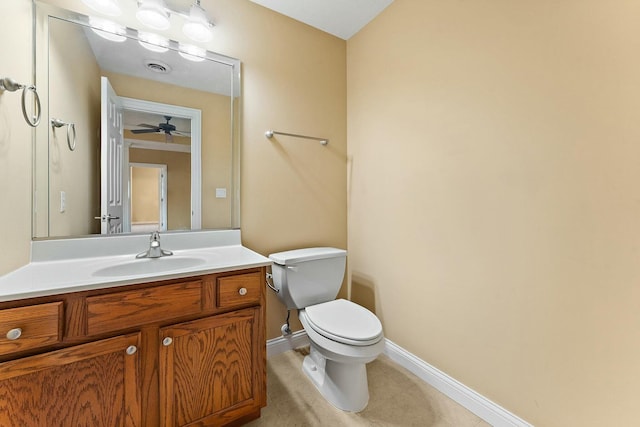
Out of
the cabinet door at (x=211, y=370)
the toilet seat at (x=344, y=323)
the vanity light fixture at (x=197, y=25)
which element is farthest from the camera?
the vanity light fixture at (x=197, y=25)

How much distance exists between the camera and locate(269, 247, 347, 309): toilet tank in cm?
164

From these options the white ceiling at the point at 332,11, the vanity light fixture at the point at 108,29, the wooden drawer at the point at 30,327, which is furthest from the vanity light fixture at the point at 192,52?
the wooden drawer at the point at 30,327

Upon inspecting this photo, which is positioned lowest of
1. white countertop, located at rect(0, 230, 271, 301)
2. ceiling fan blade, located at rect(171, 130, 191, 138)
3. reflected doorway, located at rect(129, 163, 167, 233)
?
white countertop, located at rect(0, 230, 271, 301)

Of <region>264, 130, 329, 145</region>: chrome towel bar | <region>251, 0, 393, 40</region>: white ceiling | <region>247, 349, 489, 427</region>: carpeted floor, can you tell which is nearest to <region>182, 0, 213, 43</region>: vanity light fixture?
<region>251, 0, 393, 40</region>: white ceiling

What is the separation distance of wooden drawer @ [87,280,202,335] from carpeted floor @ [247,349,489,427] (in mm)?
728

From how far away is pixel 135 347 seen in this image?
0.99 meters

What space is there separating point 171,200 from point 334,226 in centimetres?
116

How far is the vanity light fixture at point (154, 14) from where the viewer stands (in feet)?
4.56

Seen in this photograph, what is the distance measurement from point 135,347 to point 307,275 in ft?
3.06

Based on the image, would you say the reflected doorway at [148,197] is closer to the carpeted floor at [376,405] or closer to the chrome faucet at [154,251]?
the chrome faucet at [154,251]

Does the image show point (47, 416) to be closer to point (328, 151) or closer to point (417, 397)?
point (417, 397)

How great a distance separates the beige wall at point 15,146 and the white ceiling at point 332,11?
1.23 m

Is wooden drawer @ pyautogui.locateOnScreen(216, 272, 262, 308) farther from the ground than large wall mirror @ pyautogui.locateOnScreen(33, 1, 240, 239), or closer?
closer

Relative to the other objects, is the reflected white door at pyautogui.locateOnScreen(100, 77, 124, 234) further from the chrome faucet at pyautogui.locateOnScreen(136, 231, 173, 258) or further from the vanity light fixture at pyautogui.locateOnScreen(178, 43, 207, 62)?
the vanity light fixture at pyautogui.locateOnScreen(178, 43, 207, 62)
